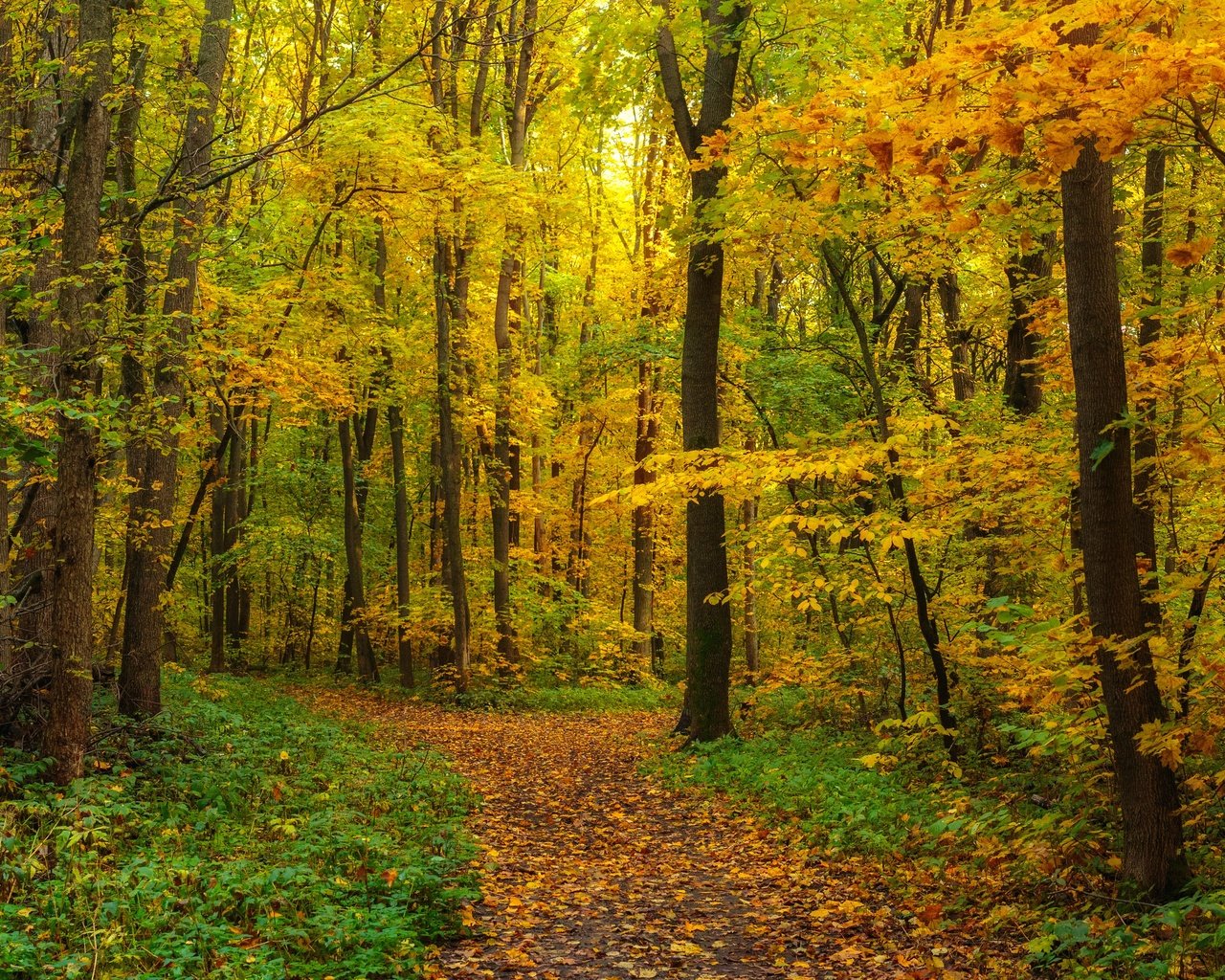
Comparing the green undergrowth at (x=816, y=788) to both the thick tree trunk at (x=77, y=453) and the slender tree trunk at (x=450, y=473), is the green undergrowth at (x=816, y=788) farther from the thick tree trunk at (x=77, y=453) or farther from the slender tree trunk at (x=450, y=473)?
the slender tree trunk at (x=450, y=473)

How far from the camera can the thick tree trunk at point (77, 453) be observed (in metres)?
6.72

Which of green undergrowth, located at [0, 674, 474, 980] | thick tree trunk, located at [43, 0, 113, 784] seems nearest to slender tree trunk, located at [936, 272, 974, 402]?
green undergrowth, located at [0, 674, 474, 980]

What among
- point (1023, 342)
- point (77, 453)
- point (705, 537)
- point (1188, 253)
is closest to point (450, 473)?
point (705, 537)

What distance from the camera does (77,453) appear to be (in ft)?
22.0

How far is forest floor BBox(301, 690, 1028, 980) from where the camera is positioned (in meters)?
4.89

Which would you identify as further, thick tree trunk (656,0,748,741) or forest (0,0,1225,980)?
thick tree trunk (656,0,748,741)

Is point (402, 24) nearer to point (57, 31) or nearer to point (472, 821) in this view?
point (57, 31)

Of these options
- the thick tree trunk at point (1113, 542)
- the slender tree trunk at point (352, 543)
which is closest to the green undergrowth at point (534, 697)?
the slender tree trunk at point (352, 543)

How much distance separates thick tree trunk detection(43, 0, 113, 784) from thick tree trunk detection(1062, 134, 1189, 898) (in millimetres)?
6540

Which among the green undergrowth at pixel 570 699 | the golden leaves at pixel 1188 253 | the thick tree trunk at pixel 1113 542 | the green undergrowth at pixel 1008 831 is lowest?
the green undergrowth at pixel 570 699

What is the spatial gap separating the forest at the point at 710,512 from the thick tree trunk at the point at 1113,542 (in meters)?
0.02

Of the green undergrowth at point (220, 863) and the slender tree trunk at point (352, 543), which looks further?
the slender tree trunk at point (352, 543)

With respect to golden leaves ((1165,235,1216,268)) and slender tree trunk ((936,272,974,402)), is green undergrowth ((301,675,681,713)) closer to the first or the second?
slender tree trunk ((936,272,974,402))

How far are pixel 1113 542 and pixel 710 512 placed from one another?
6.59 metres
